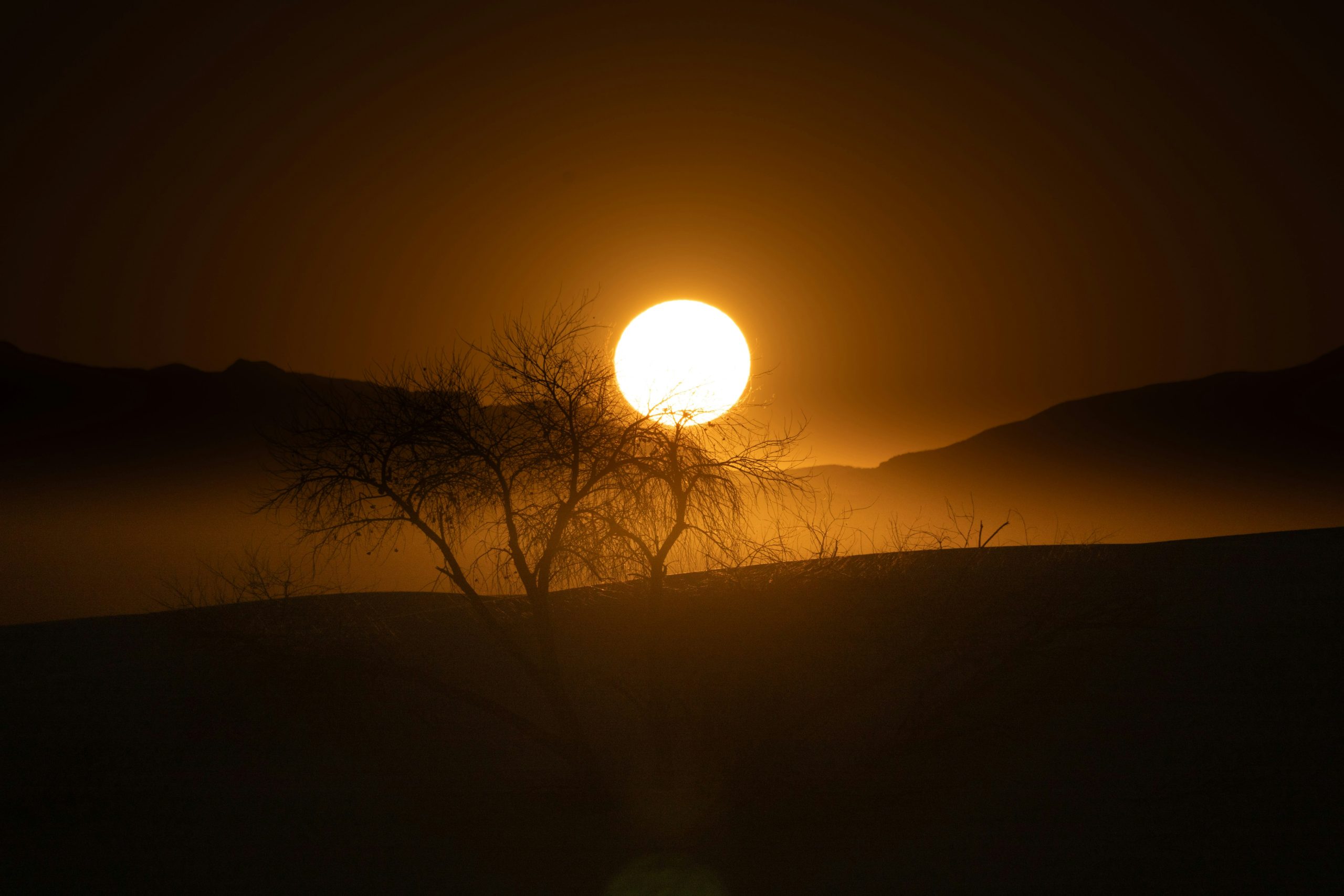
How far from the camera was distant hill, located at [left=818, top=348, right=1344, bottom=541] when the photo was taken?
9781 centimetres

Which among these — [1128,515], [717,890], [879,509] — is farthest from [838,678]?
[1128,515]

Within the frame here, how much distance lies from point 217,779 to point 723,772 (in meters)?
5.33

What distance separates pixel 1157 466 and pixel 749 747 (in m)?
116

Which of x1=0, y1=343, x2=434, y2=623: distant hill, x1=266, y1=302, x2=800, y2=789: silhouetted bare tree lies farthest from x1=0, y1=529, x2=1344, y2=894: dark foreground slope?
x1=0, y1=343, x2=434, y2=623: distant hill

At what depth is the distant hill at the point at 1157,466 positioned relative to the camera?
97812mm

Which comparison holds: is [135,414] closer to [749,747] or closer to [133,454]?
[133,454]

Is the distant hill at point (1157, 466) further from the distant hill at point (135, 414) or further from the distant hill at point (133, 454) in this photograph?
the distant hill at point (135, 414)

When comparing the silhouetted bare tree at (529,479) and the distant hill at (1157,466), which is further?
the distant hill at (1157,466)

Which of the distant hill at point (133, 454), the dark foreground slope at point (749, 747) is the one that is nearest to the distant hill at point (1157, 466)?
the distant hill at point (133, 454)

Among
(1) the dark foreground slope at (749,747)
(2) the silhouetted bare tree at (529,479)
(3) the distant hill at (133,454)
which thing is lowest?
(1) the dark foreground slope at (749,747)

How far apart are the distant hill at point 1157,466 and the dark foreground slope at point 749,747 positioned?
79913 mm

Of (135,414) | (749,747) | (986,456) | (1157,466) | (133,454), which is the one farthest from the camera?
(986,456)

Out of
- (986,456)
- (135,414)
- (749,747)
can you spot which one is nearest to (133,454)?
(135,414)

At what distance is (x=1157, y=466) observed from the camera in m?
109
